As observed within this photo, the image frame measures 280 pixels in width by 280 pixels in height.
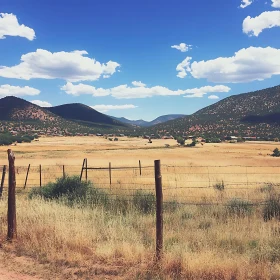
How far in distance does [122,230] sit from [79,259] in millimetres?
1536

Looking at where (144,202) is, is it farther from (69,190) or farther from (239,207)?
Answer: (69,190)

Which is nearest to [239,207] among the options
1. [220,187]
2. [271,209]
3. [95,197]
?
[271,209]

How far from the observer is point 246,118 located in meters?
162

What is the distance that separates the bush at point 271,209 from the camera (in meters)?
10.5

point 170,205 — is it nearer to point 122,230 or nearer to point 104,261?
point 122,230

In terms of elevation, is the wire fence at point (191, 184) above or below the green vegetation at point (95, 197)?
below

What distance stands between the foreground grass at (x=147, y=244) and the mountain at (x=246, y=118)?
429 feet

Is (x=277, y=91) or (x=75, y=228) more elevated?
(x=277, y=91)

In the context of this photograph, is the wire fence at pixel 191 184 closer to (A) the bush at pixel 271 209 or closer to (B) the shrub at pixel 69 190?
(A) the bush at pixel 271 209

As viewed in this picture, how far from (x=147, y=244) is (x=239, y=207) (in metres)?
4.43

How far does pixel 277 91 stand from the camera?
163 metres

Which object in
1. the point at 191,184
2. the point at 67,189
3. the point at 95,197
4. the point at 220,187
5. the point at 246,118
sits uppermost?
the point at 246,118

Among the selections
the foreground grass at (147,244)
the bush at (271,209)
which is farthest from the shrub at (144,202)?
the bush at (271,209)

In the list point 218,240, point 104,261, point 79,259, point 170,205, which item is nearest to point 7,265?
point 79,259
